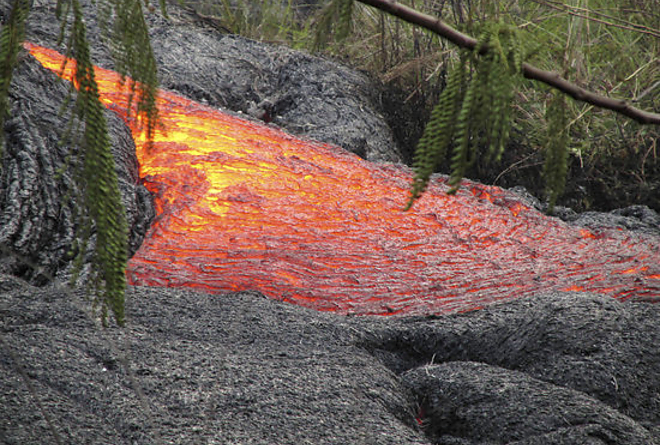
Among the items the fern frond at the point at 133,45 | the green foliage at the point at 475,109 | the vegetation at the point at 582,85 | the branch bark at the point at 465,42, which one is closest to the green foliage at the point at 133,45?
the fern frond at the point at 133,45

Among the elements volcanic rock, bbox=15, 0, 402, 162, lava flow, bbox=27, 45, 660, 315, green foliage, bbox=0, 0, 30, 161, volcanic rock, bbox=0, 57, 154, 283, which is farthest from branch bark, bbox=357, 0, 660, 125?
volcanic rock, bbox=15, 0, 402, 162

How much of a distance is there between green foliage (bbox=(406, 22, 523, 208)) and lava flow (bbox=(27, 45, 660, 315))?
5.67ft

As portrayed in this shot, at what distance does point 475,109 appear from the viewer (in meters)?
0.99

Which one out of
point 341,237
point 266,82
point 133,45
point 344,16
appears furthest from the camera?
point 266,82

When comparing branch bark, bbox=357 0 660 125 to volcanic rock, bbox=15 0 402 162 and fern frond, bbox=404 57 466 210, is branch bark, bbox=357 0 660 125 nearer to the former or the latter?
fern frond, bbox=404 57 466 210

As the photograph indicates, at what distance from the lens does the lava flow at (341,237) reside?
8.98ft

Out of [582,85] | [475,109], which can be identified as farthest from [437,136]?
[582,85]

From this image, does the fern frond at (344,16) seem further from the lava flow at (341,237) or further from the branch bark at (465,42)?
the lava flow at (341,237)

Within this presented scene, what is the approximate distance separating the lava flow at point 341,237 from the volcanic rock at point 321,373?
1.37 feet

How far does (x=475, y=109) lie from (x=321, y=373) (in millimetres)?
1010

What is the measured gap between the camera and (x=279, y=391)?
1.65 metres

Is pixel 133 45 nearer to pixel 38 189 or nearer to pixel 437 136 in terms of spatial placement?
pixel 437 136

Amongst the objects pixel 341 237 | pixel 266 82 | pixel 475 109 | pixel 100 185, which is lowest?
pixel 341 237

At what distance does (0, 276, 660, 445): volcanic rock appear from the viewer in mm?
1481
